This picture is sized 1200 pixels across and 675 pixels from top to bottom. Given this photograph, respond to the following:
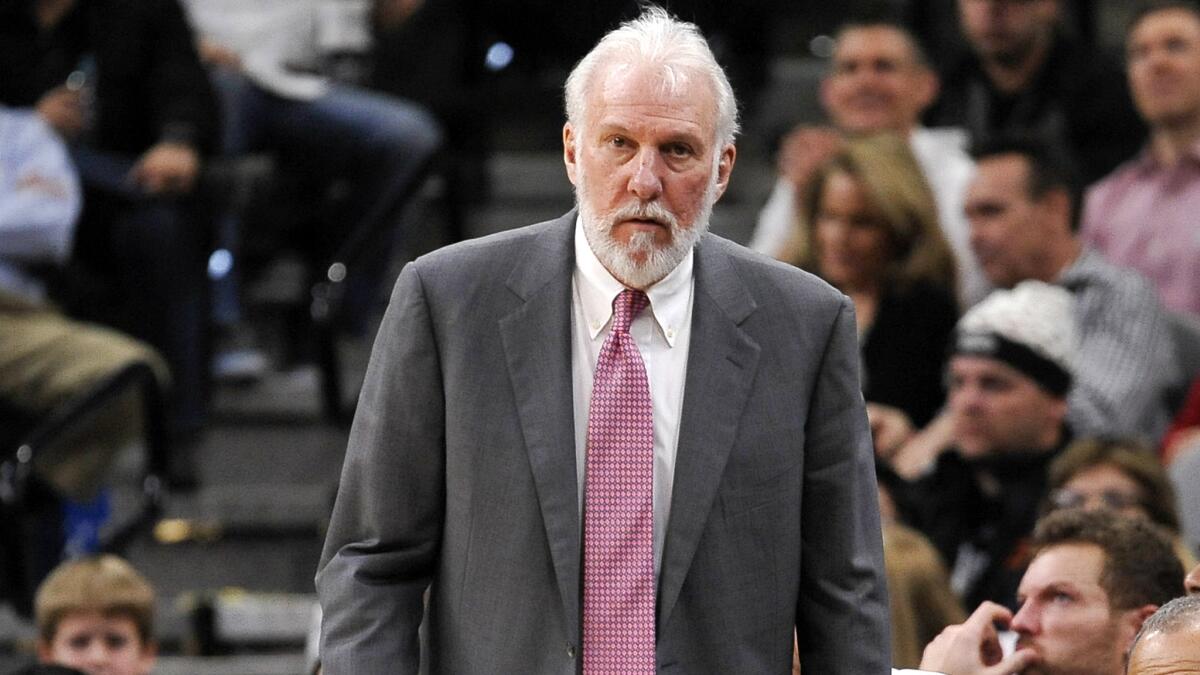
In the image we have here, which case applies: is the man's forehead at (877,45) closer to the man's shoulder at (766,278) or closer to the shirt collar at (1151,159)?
the shirt collar at (1151,159)

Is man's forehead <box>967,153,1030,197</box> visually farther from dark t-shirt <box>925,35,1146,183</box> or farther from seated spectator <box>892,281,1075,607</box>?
dark t-shirt <box>925,35,1146,183</box>

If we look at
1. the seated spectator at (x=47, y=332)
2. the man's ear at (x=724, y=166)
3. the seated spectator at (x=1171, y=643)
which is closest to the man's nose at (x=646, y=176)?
the man's ear at (x=724, y=166)

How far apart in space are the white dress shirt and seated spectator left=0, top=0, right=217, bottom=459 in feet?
13.1

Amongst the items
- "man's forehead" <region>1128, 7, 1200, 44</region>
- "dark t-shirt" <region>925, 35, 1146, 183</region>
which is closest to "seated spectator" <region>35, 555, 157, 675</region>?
"dark t-shirt" <region>925, 35, 1146, 183</region>

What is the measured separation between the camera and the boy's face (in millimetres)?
4926

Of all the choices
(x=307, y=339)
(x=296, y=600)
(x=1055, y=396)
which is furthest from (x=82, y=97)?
(x=1055, y=396)

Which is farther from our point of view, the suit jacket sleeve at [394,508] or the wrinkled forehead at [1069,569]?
the wrinkled forehead at [1069,569]

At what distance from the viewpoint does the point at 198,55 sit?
7.09m

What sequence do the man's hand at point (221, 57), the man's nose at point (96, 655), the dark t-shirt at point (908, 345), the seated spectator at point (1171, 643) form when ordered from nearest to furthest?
the seated spectator at point (1171, 643)
the man's nose at point (96, 655)
the dark t-shirt at point (908, 345)
the man's hand at point (221, 57)

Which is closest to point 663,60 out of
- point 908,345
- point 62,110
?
point 908,345

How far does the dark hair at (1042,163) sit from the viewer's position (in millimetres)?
6129

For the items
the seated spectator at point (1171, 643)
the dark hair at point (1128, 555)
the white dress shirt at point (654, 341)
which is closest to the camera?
the seated spectator at point (1171, 643)

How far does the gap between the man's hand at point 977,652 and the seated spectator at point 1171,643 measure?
1.63ft

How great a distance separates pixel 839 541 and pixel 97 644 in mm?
2464
